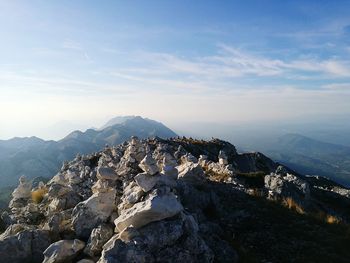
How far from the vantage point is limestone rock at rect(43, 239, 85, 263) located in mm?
16016

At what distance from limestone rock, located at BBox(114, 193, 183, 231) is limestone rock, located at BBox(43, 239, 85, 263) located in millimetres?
2003

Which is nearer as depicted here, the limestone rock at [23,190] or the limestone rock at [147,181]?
the limestone rock at [147,181]

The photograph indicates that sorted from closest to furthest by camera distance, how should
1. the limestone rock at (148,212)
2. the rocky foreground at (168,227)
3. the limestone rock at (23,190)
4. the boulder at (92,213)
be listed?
the rocky foreground at (168,227), the limestone rock at (148,212), the boulder at (92,213), the limestone rock at (23,190)

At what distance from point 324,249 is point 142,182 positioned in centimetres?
994

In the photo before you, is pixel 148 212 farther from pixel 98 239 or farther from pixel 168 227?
pixel 98 239

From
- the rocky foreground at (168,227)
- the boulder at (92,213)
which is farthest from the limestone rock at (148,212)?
the boulder at (92,213)

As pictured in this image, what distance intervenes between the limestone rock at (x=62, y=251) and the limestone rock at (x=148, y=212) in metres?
2.00

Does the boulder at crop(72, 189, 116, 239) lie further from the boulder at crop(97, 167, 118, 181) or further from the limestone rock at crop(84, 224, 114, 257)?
the boulder at crop(97, 167, 118, 181)

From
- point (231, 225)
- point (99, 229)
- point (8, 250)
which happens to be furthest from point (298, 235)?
point (8, 250)

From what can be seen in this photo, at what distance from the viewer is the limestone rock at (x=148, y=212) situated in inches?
651

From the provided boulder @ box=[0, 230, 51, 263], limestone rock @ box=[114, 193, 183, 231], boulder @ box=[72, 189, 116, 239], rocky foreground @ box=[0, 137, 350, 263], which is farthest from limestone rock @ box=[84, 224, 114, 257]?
boulder @ box=[0, 230, 51, 263]

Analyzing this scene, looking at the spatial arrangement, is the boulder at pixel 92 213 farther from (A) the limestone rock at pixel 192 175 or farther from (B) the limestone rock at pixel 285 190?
(B) the limestone rock at pixel 285 190

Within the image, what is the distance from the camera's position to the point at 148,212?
54.3 feet

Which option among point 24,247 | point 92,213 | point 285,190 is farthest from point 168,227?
point 285,190
